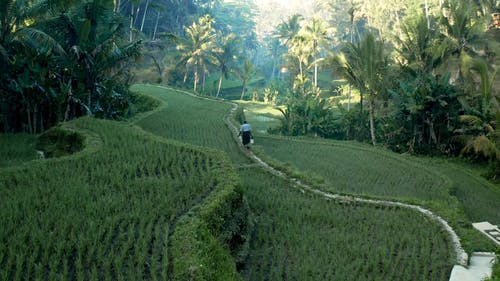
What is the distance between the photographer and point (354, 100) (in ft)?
119

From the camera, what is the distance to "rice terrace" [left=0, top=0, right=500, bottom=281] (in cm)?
535

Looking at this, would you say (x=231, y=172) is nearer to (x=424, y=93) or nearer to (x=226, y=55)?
(x=424, y=93)

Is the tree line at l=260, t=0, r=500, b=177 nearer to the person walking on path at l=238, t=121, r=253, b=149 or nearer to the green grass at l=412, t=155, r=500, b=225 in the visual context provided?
the green grass at l=412, t=155, r=500, b=225

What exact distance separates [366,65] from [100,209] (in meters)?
13.5

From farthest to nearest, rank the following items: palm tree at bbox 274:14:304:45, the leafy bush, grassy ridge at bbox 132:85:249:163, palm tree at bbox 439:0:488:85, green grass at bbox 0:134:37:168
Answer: palm tree at bbox 274:14:304:45
palm tree at bbox 439:0:488:85
grassy ridge at bbox 132:85:249:163
green grass at bbox 0:134:37:168
the leafy bush

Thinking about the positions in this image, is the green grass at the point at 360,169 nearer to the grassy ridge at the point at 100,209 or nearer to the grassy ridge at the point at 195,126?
the grassy ridge at the point at 195,126

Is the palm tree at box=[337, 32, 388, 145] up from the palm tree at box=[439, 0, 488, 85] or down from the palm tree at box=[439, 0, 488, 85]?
down

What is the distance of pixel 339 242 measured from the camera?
23.3 ft

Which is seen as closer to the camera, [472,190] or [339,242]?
[339,242]

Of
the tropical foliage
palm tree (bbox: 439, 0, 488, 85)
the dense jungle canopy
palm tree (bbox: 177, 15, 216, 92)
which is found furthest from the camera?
palm tree (bbox: 177, 15, 216, 92)

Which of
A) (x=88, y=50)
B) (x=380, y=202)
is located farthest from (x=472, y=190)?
(x=88, y=50)

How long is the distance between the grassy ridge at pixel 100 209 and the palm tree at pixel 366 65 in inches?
396

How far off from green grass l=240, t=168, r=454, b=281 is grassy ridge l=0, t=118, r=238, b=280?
133 centimetres

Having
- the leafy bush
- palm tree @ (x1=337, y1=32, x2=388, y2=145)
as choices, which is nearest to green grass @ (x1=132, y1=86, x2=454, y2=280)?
the leafy bush
